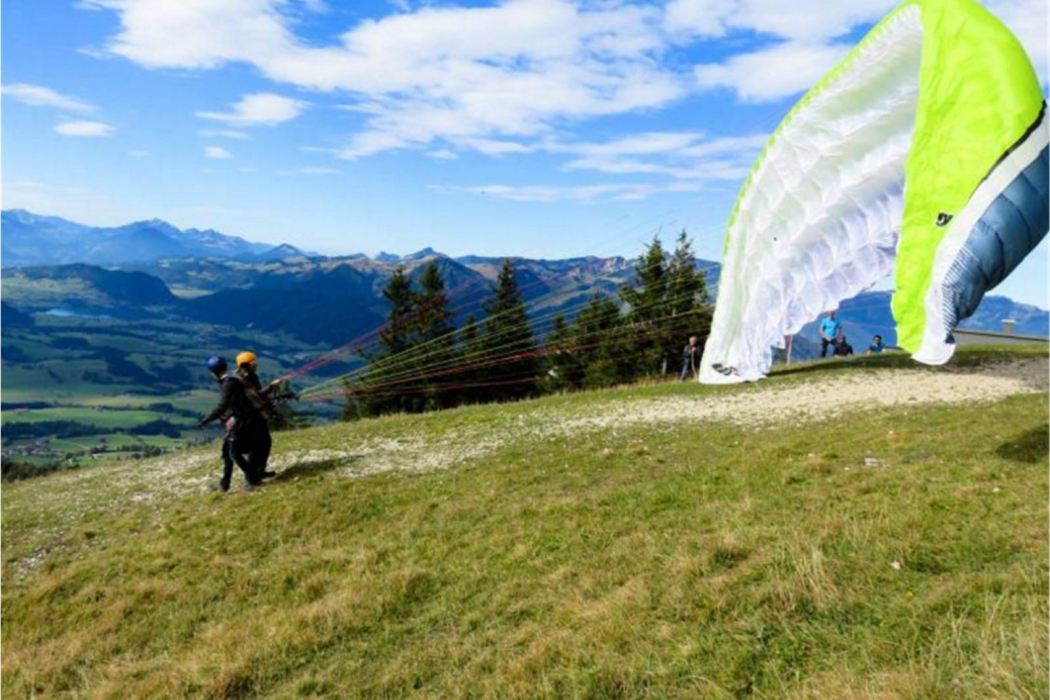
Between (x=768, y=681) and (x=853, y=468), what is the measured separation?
611 cm

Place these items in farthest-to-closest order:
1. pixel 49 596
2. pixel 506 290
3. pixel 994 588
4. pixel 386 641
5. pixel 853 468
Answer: pixel 506 290 → pixel 853 468 → pixel 49 596 → pixel 386 641 → pixel 994 588

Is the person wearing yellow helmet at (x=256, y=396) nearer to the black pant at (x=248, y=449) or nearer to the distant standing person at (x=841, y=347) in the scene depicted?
the black pant at (x=248, y=449)

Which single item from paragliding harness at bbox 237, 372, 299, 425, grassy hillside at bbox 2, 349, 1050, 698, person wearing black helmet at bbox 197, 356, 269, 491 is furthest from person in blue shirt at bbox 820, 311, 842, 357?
person wearing black helmet at bbox 197, 356, 269, 491

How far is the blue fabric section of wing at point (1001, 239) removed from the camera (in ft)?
16.5

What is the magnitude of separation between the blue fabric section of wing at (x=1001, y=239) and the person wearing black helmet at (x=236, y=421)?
1141 centimetres

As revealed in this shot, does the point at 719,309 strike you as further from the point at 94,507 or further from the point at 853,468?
the point at 94,507

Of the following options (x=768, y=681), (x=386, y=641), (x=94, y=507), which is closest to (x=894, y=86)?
(x=768, y=681)

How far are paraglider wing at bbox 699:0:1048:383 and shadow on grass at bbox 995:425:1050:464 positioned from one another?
11.4 ft

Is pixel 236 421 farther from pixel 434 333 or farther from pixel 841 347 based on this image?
pixel 434 333

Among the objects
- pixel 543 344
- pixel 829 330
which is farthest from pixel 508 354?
pixel 829 330

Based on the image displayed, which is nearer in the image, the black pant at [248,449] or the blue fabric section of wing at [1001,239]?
the blue fabric section of wing at [1001,239]

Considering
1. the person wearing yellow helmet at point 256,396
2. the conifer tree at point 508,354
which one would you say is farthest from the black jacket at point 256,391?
the conifer tree at point 508,354

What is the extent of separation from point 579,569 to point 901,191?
20.0 feet

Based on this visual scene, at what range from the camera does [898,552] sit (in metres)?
6.07
